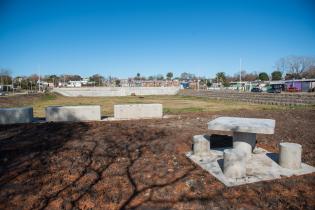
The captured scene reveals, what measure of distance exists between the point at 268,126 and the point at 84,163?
484 centimetres

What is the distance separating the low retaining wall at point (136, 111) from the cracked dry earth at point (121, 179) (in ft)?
17.2

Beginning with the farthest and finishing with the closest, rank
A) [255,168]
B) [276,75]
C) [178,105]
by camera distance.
→ 1. [276,75]
2. [178,105]
3. [255,168]

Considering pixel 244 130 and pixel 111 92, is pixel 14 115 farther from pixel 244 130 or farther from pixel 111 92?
pixel 111 92

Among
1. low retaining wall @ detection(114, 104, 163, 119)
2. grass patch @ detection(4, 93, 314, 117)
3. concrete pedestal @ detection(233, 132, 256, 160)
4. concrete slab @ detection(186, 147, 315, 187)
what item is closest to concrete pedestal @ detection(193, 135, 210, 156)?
concrete slab @ detection(186, 147, 315, 187)

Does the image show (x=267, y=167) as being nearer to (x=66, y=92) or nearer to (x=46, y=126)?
(x=46, y=126)

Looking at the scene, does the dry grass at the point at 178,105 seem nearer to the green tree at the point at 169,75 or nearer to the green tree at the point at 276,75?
the green tree at the point at 276,75

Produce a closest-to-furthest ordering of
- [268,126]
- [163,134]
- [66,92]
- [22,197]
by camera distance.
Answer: [22,197] < [268,126] < [163,134] < [66,92]

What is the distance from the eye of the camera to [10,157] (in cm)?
634

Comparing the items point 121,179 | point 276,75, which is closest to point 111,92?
point 121,179

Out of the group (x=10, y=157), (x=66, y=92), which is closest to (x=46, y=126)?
(x=10, y=157)

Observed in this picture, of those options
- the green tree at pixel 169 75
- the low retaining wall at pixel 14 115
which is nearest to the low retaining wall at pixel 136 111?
the low retaining wall at pixel 14 115

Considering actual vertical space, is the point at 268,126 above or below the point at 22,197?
above

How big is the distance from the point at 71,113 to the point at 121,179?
852 centimetres

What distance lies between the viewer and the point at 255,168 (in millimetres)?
5652
